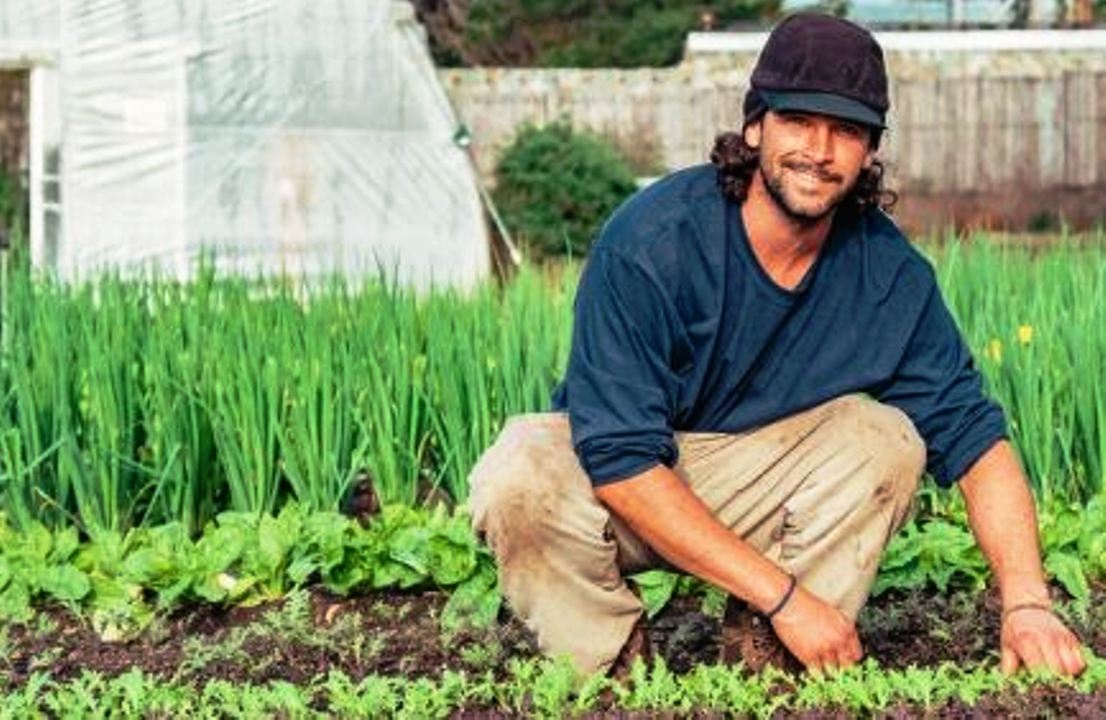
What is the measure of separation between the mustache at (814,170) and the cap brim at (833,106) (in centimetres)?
8

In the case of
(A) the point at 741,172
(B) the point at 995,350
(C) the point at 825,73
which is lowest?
(B) the point at 995,350

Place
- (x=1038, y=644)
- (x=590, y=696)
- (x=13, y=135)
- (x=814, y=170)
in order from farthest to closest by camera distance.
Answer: (x=13, y=135)
(x=814, y=170)
(x=1038, y=644)
(x=590, y=696)

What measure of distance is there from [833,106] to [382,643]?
4.63 ft

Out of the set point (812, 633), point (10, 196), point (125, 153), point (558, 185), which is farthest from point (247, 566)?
point (10, 196)

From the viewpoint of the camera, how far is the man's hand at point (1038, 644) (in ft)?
11.1

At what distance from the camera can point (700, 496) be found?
12.7 ft

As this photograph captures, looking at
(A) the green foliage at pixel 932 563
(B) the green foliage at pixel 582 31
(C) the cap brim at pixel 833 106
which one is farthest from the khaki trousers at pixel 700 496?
(B) the green foliage at pixel 582 31

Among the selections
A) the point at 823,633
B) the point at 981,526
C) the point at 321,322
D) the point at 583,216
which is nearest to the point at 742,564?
the point at 823,633

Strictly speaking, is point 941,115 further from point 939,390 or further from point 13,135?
point 939,390

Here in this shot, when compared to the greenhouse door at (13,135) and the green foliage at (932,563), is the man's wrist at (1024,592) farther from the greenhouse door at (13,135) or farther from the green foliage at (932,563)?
the greenhouse door at (13,135)

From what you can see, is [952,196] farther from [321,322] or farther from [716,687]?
[716,687]

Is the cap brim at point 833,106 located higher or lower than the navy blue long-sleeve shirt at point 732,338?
higher

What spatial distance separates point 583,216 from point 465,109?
186 centimetres

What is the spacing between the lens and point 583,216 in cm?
2011
